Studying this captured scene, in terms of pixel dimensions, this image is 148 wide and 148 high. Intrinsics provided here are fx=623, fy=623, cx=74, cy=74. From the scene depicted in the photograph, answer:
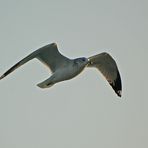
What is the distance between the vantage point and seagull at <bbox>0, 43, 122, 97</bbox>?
307 inches

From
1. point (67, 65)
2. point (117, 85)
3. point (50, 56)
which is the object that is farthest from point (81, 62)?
point (117, 85)

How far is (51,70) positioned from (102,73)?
3.35 ft

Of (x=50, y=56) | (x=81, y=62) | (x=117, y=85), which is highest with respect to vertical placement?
(x=50, y=56)

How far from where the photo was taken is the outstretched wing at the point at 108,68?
880 centimetres

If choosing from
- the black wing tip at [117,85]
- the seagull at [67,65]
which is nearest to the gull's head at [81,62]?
the seagull at [67,65]

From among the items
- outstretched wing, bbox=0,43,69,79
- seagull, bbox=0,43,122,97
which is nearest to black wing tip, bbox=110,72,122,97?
seagull, bbox=0,43,122,97

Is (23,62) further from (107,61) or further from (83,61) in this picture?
(107,61)

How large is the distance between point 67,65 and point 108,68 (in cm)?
111

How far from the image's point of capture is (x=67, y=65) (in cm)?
812

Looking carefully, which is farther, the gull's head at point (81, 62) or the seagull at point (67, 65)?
the gull's head at point (81, 62)

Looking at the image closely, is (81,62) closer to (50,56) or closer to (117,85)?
(50,56)

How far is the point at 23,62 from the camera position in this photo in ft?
25.3

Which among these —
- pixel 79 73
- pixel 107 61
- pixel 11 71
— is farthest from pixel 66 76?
pixel 107 61

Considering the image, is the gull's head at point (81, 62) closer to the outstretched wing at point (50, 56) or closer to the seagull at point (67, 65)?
the seagull at point (67, 65)
